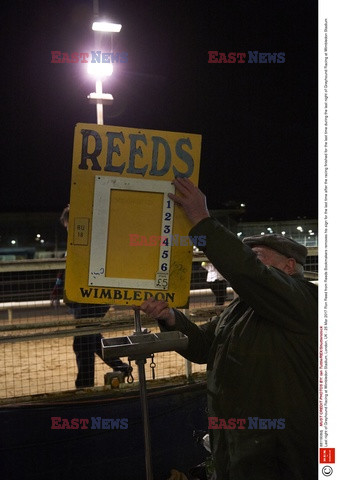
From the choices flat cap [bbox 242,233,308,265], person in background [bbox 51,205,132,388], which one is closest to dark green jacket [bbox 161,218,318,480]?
flat cap [bbox 242,233,308,265]

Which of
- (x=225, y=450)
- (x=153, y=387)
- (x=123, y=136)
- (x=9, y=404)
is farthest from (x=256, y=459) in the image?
(x=9, y=404)

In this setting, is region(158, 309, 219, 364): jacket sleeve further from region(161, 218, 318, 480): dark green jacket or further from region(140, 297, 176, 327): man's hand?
region(161, 218, 318, 480): dark green jacket

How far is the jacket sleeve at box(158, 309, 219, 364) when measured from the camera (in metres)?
2.53

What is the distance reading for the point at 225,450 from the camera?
2.13m

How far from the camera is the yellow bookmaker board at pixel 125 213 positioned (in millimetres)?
2104

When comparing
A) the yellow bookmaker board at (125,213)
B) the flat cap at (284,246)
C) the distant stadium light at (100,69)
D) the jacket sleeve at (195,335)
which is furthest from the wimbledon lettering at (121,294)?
the distant stadium light at (100,69)

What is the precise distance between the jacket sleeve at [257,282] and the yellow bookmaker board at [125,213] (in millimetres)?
254

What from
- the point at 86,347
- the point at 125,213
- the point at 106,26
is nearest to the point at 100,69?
the point at 106,26

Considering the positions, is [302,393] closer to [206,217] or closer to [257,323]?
[257,323]

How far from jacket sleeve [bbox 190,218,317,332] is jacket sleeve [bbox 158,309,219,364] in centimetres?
65

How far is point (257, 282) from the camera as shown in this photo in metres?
1.90

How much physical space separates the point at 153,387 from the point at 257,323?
2.29m

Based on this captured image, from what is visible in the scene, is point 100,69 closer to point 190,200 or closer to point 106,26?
point 106,26

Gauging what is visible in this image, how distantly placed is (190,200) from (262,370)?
86 cm
